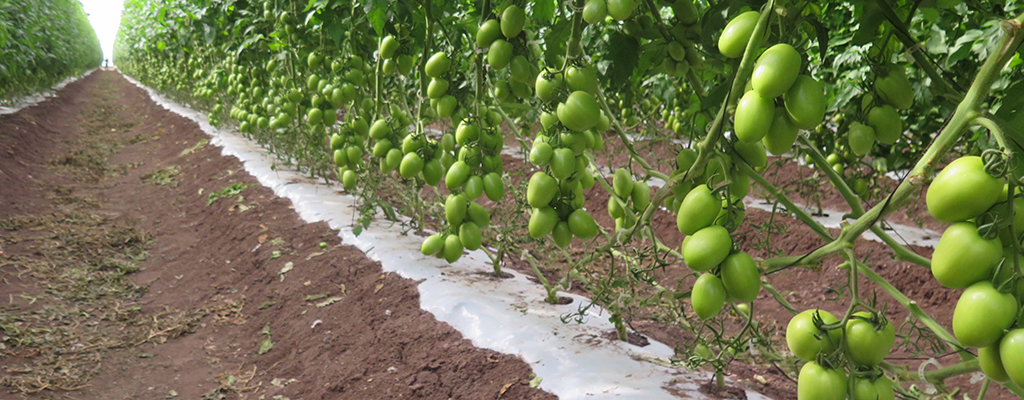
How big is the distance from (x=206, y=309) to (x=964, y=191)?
3.30m

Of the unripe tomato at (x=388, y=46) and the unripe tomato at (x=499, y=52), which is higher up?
the unripe tomato at (x=388, y=46)

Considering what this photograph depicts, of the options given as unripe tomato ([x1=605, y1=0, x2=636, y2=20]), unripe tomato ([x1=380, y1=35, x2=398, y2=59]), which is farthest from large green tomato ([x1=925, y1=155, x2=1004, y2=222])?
unripe tomato ([x1=380, y1=35, x2=398, y2=59])

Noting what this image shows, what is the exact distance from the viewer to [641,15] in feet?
4.05

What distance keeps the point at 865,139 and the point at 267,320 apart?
2.68 metres

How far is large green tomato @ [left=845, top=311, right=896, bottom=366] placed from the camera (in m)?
0.77

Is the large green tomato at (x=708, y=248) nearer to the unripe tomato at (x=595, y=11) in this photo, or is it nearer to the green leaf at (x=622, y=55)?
the unripe tomato at (x=595, y=11)

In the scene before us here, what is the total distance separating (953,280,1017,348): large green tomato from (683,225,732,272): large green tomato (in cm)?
27

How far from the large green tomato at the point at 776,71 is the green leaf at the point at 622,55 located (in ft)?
1.81

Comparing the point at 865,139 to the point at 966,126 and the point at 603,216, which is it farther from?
the point at 603,216

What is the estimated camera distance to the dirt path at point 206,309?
2.22 m

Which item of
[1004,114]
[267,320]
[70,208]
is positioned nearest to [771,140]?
[1004,114]

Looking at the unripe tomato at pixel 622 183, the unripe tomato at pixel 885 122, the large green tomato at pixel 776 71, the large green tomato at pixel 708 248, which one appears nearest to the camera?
the large green tomato at pixel 776 71

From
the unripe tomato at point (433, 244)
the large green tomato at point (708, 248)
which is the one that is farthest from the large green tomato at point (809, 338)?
the unripe tomato at point (433, 244)

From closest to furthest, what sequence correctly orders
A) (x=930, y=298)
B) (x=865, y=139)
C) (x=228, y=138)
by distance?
(x=865, y=139) → (x=930, y=298) → (x=228, y=138)
